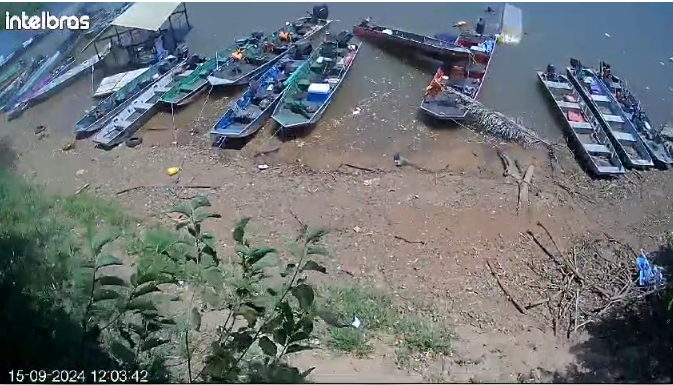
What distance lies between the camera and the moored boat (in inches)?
603

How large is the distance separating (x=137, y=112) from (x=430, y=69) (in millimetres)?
8733

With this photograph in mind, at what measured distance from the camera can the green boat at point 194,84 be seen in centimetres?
1606

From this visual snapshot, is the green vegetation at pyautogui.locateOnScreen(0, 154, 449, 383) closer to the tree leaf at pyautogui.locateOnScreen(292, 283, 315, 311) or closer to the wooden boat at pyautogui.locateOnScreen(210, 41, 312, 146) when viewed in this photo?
the tree leaf at pyautogui.locateOnScreen(292, 283, 315, 311)

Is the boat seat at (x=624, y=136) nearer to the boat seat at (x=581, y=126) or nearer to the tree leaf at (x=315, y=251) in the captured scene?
the boat seat at (x=581, y=126)

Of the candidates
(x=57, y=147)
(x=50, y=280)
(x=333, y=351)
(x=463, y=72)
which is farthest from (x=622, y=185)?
(x=57, y=147)

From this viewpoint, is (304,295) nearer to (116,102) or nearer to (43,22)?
(116,102)

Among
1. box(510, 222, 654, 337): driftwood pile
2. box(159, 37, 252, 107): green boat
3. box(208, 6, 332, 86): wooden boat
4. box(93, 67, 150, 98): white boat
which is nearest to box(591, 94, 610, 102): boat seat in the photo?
box(510, 222, 654, 337): driftwood pile

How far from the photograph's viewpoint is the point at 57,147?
49.2 ft

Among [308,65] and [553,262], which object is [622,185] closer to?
[553,262]

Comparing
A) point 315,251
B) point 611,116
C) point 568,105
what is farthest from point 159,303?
point 611,116

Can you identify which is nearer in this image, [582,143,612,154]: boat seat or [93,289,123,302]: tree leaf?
[93,289,123,302]: tree leaf

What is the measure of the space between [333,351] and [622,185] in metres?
8.56

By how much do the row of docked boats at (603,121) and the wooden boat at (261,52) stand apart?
24.4 ft

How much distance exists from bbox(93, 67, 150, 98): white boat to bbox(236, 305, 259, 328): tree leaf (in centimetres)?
1437
